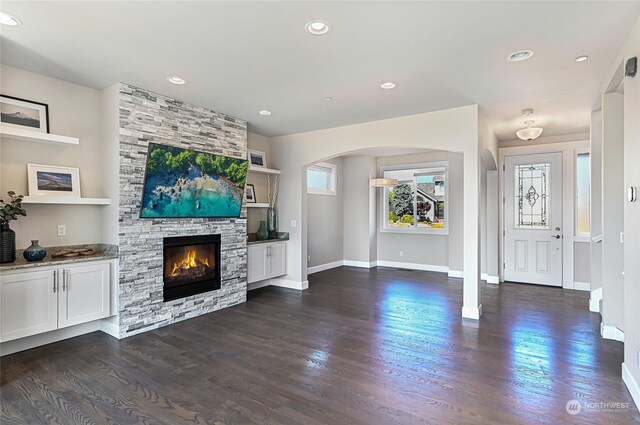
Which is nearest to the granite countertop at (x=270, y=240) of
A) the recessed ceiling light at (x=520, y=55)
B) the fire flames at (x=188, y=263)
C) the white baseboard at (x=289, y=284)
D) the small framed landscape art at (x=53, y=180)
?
the white baseboard at (x=289, y=284)

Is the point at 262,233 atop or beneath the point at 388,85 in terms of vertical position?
beneath

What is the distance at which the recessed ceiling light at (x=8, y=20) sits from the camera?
250 centimetres

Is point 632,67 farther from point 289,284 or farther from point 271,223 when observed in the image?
point 289,284

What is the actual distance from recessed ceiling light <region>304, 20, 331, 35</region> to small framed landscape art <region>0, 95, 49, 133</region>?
297 centimetres

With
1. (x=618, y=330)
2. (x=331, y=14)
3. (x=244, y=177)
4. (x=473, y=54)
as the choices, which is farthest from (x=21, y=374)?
(x=618, y=330)

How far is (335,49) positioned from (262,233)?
3689 mm

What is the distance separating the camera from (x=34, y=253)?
330cm

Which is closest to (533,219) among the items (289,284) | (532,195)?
(532,195)

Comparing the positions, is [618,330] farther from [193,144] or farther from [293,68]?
[193,144]

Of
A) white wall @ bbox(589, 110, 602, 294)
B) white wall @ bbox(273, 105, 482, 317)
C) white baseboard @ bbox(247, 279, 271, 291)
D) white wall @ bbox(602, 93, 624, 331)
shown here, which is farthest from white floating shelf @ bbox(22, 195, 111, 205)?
white wall @ bbox(589, 110, 602, 294)

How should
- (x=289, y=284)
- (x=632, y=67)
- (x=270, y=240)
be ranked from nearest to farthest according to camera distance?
(x=632, y=67) → (x=270, y=240) → (x=289, y=284)

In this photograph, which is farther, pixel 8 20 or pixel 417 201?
pixel 417 201

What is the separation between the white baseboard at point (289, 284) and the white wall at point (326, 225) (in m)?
1.37

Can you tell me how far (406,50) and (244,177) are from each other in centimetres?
303
